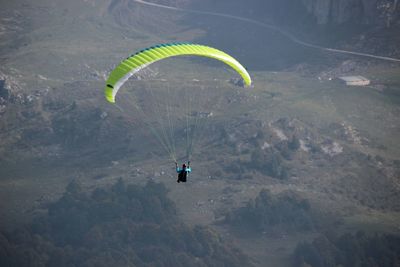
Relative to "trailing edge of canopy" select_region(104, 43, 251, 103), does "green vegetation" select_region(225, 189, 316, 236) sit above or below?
below

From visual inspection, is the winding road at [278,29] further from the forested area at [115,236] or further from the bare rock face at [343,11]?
the forested area at [115,236]

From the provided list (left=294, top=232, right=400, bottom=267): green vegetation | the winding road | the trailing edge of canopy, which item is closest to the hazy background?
(left=294, top=232, right=400, bottom=267): green vegetation

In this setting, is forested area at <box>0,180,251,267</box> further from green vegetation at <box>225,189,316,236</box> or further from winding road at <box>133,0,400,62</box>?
winding road at <box>133,0,400,62</box>

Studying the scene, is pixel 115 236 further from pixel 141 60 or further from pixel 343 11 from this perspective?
pixel 343 11

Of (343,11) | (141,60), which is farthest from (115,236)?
(343,11)

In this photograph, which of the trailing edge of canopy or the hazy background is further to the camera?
the hazy background

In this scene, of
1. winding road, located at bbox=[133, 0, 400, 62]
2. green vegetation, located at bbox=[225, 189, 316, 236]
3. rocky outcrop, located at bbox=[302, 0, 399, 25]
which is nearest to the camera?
green vegetation, located at bbox=[225, 189, 316, 236]
